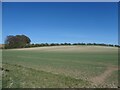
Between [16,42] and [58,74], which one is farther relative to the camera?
[16,42]

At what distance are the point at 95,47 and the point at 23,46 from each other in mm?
16851

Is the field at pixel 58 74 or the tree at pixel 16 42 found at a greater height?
the tree at pixel 16 42

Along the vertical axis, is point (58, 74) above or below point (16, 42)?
below

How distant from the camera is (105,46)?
4456cm

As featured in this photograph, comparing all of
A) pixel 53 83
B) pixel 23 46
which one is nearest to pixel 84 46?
pixel 23 46

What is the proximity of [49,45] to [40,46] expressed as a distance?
2.19 metres

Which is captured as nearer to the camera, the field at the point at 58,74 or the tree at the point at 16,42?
the field at the point at 58,74

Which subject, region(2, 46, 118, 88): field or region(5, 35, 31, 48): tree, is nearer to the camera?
region(2, 46, 118, 88): field

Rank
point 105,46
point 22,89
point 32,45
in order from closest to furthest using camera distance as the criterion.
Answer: point 22,89 → point 105,46 → point 32,45

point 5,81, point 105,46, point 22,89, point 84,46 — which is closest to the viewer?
point 22,89

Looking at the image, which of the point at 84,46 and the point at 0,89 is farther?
the point at 84,46

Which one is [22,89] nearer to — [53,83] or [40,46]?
[53,83]

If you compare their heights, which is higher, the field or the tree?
the tree

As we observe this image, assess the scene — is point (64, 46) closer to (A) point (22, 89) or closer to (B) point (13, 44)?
(B) point (13, 44)
